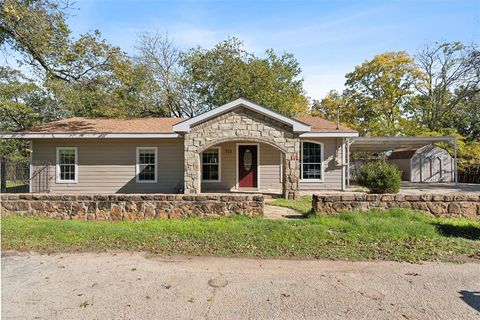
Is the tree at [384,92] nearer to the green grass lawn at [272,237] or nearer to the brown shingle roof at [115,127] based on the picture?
the brown shingle roof at [115,127]

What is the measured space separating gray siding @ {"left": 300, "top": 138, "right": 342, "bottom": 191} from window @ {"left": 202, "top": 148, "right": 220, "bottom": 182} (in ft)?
13.1

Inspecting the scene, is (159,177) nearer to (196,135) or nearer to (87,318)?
(196,135)

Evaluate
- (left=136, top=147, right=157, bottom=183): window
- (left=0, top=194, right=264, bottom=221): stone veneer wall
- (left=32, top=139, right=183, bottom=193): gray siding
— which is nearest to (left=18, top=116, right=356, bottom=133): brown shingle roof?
(left=32, top=139, right=183, bottom=193): gray siding

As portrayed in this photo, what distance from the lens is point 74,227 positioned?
22.0 ft

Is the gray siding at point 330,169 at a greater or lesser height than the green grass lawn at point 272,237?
greater

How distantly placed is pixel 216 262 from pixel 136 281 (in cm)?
129

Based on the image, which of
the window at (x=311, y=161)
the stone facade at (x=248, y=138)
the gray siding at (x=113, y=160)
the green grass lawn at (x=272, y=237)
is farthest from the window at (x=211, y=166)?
the green grass lawn at (x=272, y=237)

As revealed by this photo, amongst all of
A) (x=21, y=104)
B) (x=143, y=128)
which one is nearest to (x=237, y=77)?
(x=143, y=128)

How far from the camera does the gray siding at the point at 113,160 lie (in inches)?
552

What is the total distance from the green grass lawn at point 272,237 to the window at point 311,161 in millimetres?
7138

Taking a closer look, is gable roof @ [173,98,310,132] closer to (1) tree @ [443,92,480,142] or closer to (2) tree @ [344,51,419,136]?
(2) tree @ [344,51,419,136]

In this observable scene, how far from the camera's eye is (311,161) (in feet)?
47.6

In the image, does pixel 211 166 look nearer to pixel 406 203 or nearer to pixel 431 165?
pixel 406 203

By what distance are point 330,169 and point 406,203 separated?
665cm
